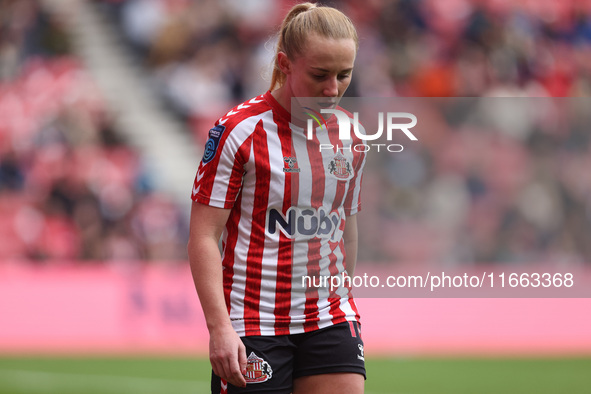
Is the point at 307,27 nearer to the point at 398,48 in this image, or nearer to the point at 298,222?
the point at 298,222

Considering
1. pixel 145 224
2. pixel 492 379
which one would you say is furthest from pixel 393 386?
pixel 145 224

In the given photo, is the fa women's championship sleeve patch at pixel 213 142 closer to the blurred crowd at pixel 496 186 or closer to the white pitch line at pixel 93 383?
the white pitch line at pixel 93 383

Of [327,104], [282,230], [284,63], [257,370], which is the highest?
[284,63]

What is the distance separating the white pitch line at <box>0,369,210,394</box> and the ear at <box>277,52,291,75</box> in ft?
15.8

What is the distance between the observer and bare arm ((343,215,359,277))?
3416mm

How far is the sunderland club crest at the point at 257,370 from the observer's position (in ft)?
9.97

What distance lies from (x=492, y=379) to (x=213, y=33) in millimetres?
7076

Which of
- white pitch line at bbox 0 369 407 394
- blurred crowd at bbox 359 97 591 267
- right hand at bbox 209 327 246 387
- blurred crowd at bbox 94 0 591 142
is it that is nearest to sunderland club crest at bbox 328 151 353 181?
right hand at bbox 209 327 246 387

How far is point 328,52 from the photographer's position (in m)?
2.97

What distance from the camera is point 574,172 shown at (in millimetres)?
9750

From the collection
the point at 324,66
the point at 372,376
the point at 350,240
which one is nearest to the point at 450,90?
the point at 372,376

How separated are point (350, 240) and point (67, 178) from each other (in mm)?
8789

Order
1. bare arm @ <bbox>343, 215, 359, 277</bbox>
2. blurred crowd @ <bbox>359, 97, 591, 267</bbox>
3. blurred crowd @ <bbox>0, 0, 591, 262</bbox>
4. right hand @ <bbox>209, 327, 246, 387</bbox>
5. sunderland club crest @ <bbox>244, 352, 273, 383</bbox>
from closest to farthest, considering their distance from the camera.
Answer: right hand @ <bbox>209, 327, 246, 387</bbox>, sunderland club crest @ <bbox>244, 352, 273, 383</bbox>, bare arm @ <bbox>343, 215, 359, 277</bbox>, blurred crowd @ <bbox>359, 97, 591, 267</bbox>, blurred crowd @ <bbox>0, 0, 591, 262</bbox>

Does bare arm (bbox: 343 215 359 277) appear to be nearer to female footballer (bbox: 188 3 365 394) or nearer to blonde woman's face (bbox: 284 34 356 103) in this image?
female footballer (bbox: 188 3 365 394)
